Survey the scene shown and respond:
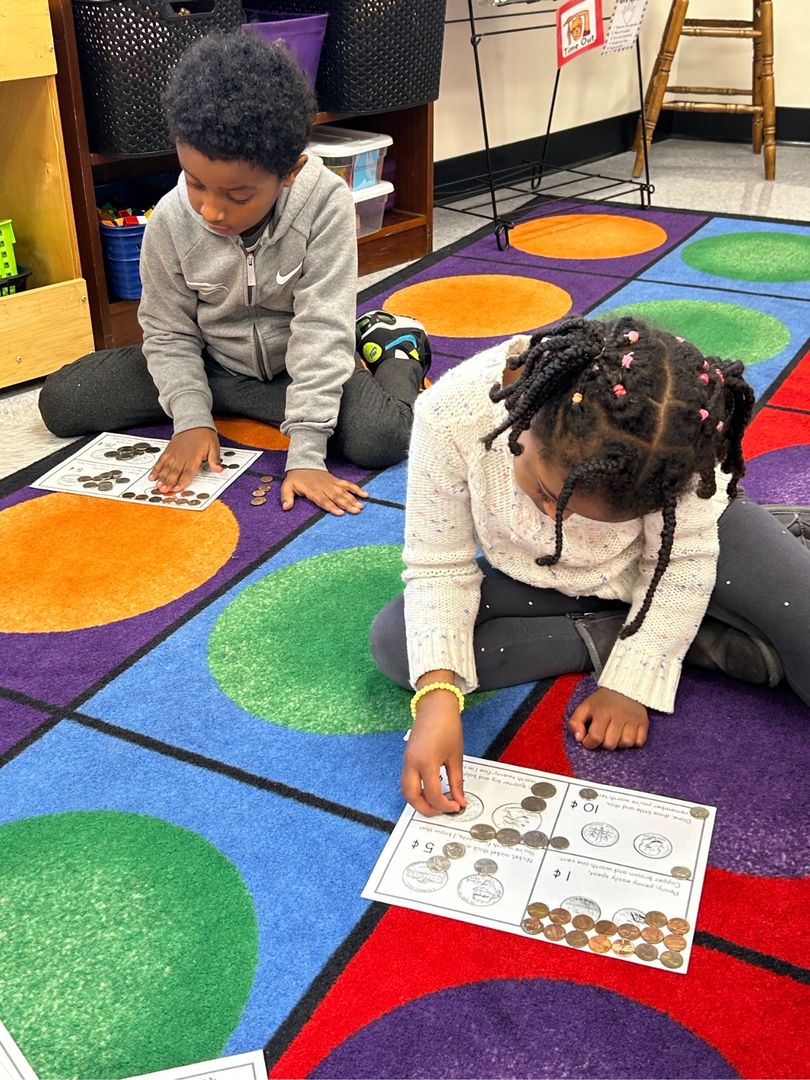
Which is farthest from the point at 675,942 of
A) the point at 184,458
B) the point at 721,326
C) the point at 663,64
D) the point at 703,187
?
the point at 663,64

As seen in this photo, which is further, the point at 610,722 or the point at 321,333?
the point at 321,333

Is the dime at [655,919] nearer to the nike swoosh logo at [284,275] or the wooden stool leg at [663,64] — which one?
the nike swoosh logo at [284,275]

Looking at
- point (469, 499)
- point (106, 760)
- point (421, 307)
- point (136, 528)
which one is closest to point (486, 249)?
point (421, 307)

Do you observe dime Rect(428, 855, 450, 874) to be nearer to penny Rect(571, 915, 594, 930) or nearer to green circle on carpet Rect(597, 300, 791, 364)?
penny Rect(571, 915, 594, 930)

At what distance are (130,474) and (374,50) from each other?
115cm

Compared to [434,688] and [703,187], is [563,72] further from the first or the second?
[434,688]

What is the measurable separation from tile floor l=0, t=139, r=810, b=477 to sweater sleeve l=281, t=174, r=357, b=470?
58 centimetres

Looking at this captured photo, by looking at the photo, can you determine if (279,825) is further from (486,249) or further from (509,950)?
(486,249)

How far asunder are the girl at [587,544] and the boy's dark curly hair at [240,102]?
543 mm

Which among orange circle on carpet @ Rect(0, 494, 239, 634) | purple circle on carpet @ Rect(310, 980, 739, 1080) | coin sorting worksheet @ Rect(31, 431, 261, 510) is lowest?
purple circle on carpet @ Rect(310, 980, 739, 1080)

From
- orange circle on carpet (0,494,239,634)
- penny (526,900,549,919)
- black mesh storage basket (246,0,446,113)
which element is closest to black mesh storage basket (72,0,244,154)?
black mesh storage basket (246,0,446,113)

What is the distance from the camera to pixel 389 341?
1.87m

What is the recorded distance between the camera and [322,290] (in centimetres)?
167

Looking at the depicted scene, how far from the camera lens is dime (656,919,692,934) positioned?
2.99ft
